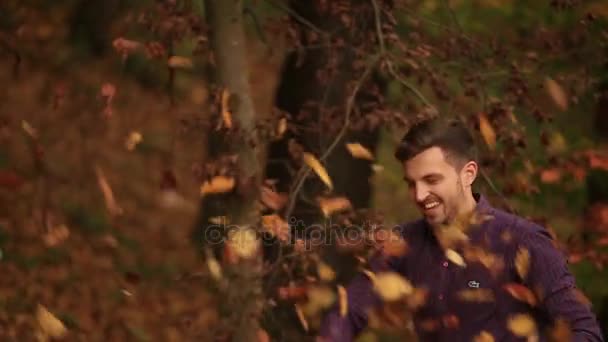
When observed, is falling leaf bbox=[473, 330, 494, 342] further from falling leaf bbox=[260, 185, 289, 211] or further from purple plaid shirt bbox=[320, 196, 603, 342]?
falling leaf bbox=[260, 185, 289, 211]

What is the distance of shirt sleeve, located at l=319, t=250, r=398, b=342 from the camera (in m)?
5.07

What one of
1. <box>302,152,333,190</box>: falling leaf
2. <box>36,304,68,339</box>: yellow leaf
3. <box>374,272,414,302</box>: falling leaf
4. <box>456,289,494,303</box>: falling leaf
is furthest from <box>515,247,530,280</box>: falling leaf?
<box>36,304,68,339</box>: yellow leaf

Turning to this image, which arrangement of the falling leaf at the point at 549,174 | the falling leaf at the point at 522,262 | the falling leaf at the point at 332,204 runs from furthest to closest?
the falling leaf at the point at 549,174 < the falling leaf at the point at 332,204 < the falling leaf at the point at 522,262

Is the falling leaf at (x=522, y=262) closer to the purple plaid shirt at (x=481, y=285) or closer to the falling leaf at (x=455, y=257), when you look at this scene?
the purple plaid shirt at (x=481, y=285)

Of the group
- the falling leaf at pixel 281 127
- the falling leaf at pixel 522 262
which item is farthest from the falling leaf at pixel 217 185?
the falling leaf at pixel 522 262

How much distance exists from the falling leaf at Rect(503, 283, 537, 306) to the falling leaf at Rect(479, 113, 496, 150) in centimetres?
181

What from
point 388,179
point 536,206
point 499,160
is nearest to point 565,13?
point 536,206

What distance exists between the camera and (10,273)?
1066cm

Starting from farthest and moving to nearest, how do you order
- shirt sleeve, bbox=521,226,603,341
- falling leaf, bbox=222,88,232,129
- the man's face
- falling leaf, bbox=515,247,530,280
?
falling leaf, bbox=222,88,232,129 → the man's face → falling leaf, bbox=515,247,530,280 → shirt sleeve, bbox=521,226,603,341

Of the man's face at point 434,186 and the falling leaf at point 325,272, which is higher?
the man's face at point 434,186

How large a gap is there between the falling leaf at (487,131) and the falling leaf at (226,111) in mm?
1493

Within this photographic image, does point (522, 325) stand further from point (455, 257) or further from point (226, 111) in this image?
point (226, 111)

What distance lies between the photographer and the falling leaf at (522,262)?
16.1 feet

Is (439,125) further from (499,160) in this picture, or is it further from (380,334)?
(380,334)
